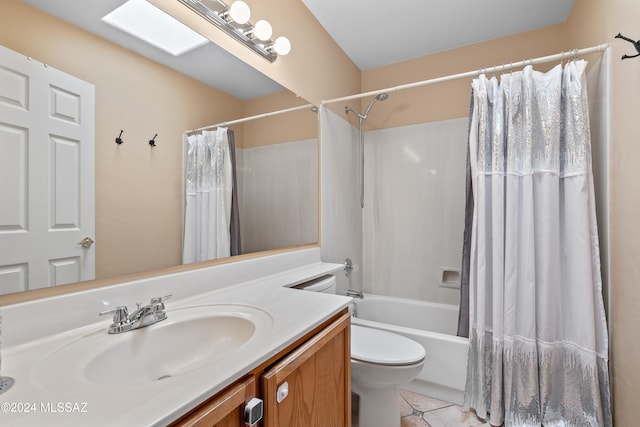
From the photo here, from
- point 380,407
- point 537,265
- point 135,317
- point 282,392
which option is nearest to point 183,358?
point 135,317

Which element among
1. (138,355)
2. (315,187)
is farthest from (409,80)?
(138,355)

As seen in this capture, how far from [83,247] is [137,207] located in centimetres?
20

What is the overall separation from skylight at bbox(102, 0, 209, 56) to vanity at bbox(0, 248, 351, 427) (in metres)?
0.85

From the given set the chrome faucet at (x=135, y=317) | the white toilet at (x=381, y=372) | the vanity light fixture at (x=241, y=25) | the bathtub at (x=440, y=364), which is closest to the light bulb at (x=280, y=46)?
the vanity light fixture at (x=241, y=25)

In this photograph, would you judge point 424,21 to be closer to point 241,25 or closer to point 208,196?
point 241,25

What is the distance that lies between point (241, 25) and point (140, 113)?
709mm

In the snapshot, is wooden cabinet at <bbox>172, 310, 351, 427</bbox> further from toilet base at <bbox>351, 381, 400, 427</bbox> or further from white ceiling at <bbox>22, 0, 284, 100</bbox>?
white ceiling at <bbox>22, 0, 284, 100</bbox>

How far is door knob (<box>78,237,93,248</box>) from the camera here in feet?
2.84

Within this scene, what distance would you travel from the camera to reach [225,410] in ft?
1.82

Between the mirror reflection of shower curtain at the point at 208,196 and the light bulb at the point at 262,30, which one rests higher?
the light bulb at the point at 262,30

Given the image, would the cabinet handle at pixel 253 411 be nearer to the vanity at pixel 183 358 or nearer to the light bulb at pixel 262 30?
the vanity at pixel 183 358

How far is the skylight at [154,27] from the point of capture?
3.18 ft

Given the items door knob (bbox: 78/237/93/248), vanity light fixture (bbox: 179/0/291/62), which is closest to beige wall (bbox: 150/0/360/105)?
vanity light fixture (bbox: 179/0/291/62)

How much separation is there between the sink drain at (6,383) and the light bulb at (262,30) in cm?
150
